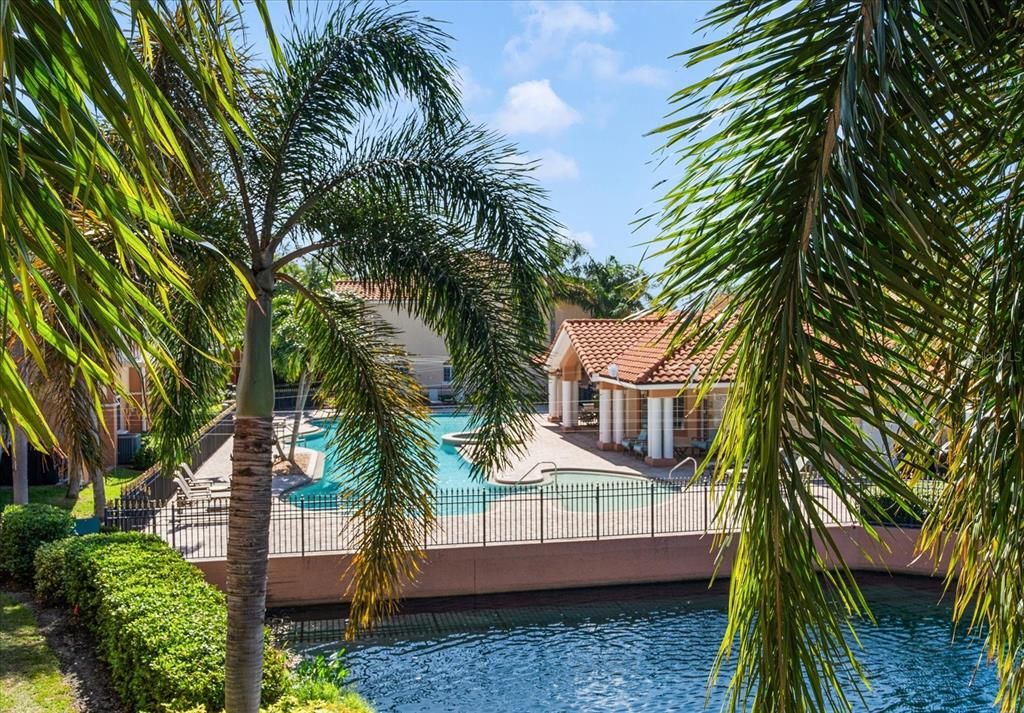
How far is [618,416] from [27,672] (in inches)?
798

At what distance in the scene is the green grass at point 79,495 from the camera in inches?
742

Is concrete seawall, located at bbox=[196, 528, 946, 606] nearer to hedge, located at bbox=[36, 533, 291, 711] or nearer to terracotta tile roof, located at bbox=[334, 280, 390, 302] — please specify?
hedge, located at bbox=[36, 533, 291, 711]

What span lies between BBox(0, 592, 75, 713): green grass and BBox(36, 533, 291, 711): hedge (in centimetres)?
53

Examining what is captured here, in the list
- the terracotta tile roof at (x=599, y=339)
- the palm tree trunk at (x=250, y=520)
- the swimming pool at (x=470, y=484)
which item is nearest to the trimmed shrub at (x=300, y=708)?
→ the palm tree trunk at (x=250, y=520)

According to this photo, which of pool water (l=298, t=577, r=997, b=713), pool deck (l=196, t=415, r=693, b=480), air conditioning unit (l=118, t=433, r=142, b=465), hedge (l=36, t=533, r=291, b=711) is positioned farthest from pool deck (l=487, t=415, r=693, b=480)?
hedge (l=36, t=533, r=291, b=711)

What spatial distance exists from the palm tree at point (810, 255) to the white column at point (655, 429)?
22.3 metres

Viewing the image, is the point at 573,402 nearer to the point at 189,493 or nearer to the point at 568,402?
the point at 568,402

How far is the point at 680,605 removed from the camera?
1549 centimetres

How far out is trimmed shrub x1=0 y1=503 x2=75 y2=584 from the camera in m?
14.0

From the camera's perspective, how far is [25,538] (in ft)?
46.1

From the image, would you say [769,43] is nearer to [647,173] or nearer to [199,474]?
[647,173]

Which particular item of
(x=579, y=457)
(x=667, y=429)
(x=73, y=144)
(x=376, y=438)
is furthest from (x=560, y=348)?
(x=73, y=144)

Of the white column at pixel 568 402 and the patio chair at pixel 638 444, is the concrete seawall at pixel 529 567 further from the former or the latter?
the white column at pixel 568 402

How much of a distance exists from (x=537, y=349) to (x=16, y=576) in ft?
35.0
